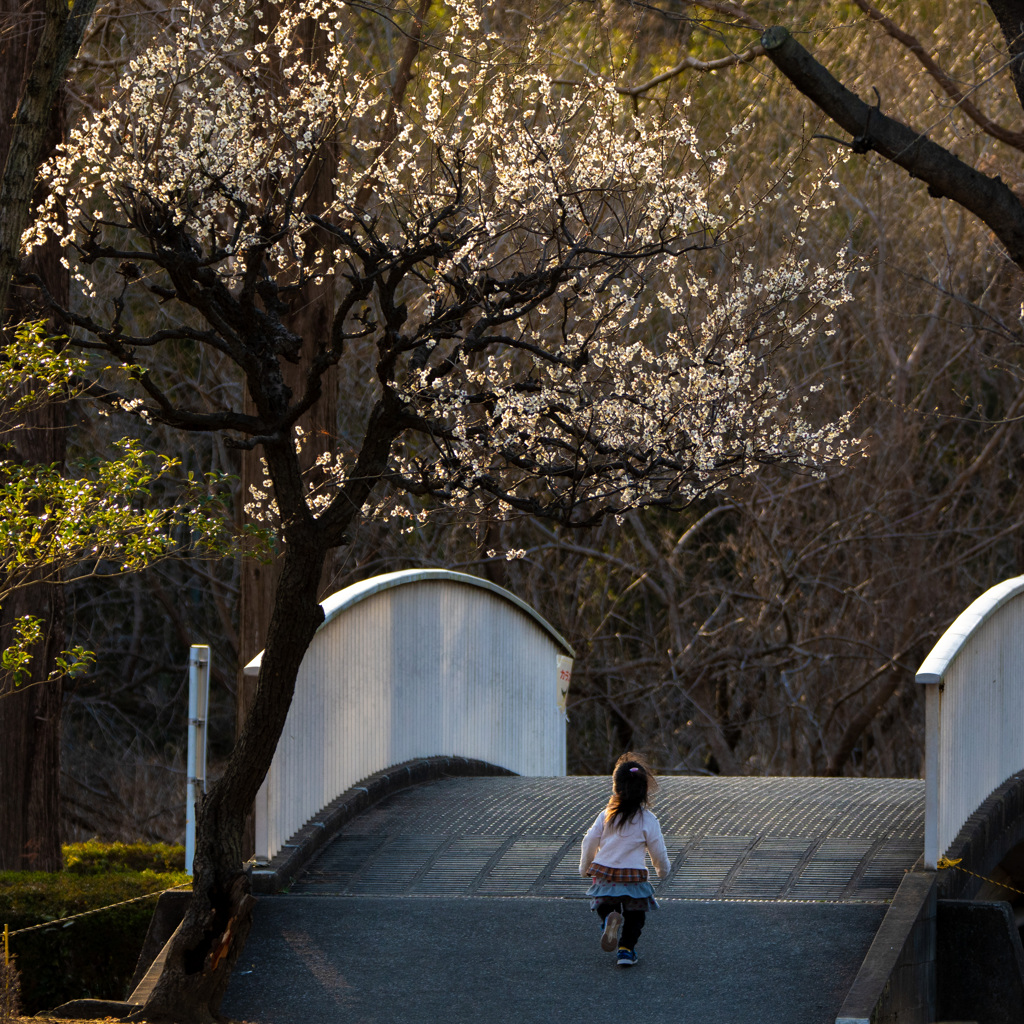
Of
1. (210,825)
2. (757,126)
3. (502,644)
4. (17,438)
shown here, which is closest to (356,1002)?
(210,825)

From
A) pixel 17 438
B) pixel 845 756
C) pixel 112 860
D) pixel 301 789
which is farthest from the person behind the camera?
pixel 845 756

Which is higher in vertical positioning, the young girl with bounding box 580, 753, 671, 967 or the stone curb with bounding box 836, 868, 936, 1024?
the young girl with bounding box 580, 753, 671, 967

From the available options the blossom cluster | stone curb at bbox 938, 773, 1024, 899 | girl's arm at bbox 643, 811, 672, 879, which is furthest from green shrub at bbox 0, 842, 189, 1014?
stone curb at bbox 938, 773, 1024, 899

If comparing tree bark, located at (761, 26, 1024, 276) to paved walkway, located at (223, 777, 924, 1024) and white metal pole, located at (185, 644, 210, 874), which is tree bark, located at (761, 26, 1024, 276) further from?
white metal pole, located at (185, 644, 210, 874)

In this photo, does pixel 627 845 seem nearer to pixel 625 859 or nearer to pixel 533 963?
pixel 625 859

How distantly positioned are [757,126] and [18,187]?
12.9 m

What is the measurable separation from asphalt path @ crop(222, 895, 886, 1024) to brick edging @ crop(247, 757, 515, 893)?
0.76 ft

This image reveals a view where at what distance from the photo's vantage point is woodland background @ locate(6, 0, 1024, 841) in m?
16.6

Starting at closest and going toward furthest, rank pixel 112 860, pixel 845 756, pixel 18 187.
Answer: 1. pixel 18 187
2. pixel 112 860
3. pixel 845 756

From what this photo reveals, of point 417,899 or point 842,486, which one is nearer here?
point 417,899

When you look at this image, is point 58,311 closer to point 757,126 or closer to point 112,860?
point 112,860

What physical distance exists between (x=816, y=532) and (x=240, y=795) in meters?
11.1

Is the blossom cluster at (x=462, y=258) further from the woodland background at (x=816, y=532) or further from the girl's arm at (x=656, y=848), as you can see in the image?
the woodland background at (x=816, y=532)

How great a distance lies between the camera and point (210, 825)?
7.06m
